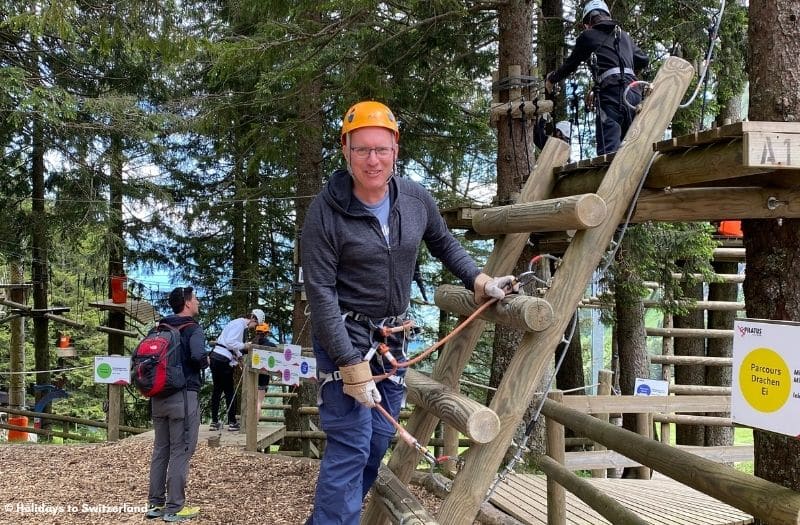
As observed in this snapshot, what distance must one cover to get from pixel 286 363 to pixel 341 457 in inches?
223

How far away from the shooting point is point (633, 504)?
17.8ft

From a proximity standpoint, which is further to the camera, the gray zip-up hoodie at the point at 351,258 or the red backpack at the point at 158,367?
the red backpack at the point at 158,367

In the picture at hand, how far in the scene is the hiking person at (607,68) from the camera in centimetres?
500

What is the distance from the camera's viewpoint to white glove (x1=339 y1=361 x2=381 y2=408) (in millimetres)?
2631

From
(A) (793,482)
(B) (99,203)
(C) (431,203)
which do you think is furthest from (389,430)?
(B) (99,203)

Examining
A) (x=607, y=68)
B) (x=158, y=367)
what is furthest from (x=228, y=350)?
(x=607, y=68)

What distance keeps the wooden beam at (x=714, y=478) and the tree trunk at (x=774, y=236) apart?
861mm

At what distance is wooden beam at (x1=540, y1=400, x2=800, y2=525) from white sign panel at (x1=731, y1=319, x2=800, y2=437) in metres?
0.23

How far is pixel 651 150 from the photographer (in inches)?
130

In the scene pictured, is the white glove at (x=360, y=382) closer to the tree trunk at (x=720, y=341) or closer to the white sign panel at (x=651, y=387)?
the white sign panel at (x=651, y=387)

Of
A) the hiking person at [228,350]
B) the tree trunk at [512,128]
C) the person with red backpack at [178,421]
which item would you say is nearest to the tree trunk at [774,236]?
the tree trunk at [512,128]

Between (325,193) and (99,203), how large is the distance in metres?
12.0

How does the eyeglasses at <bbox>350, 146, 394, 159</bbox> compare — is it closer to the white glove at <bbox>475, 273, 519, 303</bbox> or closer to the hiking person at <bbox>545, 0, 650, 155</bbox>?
the white glove at <bbox>475, 273, 519, 303</bbox>

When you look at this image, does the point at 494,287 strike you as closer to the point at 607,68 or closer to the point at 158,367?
the point at 607,68
